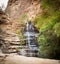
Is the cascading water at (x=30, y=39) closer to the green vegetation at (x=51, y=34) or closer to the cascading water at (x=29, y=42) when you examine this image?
the cascading water at (x=29, y=42)

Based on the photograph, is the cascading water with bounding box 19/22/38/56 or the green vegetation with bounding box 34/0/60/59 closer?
the green vegetation with bounding box 34/0/60/59

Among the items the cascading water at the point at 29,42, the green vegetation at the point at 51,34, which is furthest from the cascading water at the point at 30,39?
the green vegetation at the point at 51,34

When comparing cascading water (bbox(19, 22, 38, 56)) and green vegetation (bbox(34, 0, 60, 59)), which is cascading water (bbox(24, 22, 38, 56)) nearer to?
cascading water (bbox(19, 22, 38, 56))

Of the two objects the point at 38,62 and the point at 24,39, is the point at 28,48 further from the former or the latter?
the point at 38,62

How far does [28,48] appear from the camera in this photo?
9141 millimetres

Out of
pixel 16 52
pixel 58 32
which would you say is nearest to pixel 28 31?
pixel 16 52

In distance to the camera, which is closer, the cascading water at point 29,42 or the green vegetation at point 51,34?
the green vegetation at point 51,34

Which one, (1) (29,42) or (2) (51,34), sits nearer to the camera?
(2) (51,34)

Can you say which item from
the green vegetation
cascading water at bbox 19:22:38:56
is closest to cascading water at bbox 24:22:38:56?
cascading water at bbox 19:22:38:56

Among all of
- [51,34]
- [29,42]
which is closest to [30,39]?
[29,42]

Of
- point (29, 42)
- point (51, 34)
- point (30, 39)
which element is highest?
point (51, 34)

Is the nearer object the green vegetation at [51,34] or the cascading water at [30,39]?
the green vegetation at [51,34]

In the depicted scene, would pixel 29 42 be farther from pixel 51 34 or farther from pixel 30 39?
pixel 51 34

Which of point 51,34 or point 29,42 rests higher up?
point 51,34
